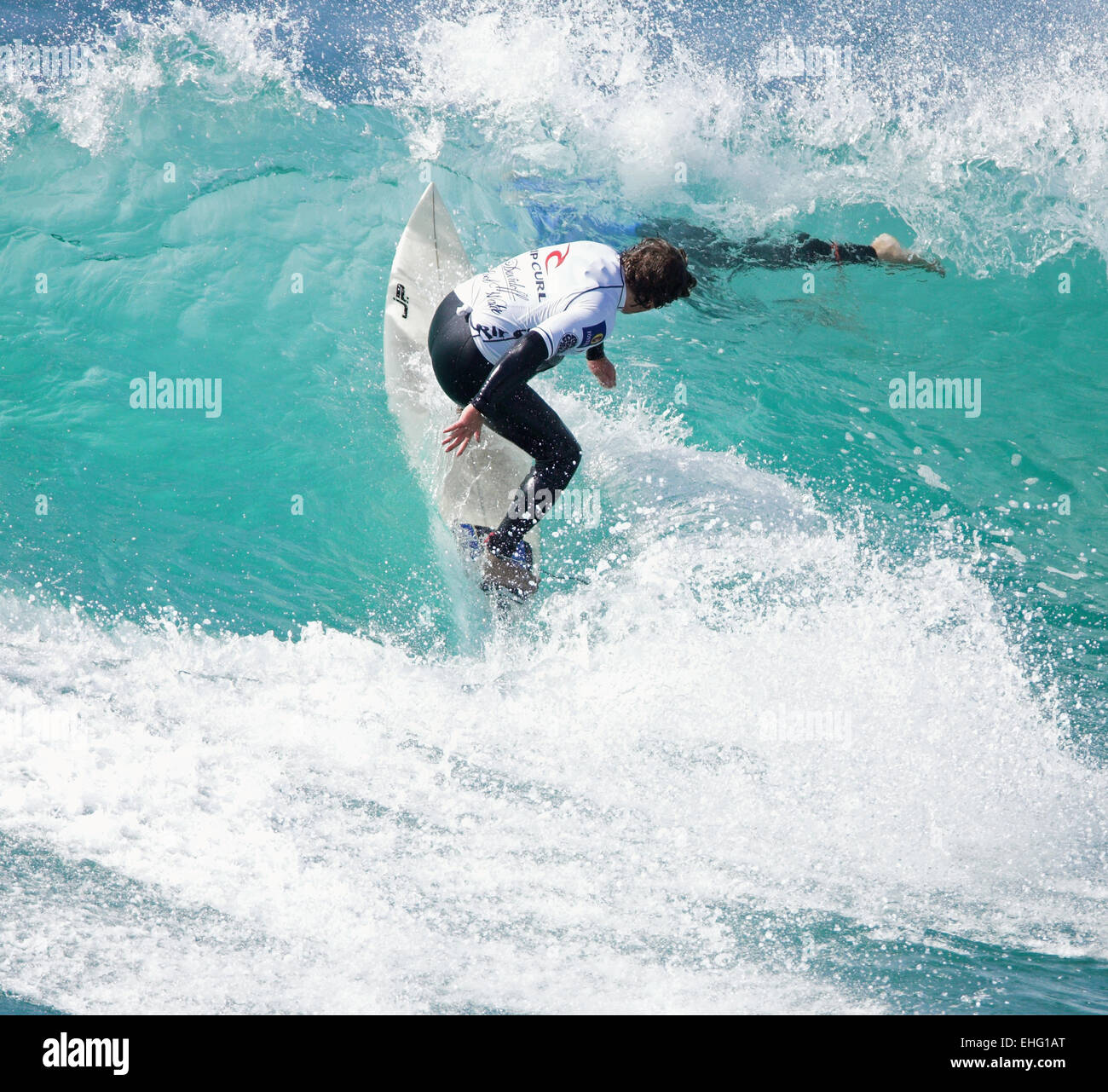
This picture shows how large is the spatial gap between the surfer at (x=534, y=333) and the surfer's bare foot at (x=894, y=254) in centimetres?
328

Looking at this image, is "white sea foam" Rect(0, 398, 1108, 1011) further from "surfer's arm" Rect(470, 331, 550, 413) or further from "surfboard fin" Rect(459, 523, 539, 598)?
"surfer's arm" Rect(470, 331, 550, 413)

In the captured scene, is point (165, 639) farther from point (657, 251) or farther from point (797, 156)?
point (797, 156)

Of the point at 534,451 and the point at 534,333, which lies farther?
the point at 534,451

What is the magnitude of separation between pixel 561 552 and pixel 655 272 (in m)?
1.67

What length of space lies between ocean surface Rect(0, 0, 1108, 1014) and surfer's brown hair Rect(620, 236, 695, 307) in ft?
4.90

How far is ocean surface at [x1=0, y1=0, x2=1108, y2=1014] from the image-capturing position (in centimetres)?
326

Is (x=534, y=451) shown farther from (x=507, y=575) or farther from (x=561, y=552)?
(x=561, y=552)

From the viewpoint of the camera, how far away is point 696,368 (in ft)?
20.9

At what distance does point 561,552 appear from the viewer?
5.15 meters

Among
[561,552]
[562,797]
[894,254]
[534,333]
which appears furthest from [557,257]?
[894,254]

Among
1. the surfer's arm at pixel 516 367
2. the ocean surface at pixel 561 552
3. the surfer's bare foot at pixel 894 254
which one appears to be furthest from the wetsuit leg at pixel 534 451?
the surfer's bare foot at pixel 894 254

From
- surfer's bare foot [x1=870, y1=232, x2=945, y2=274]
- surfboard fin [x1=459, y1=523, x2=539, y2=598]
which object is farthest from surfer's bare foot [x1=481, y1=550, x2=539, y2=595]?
surfer's bare foot [x1=870, y1=232, x2=945, y2=274]

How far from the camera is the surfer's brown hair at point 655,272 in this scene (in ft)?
13.1
